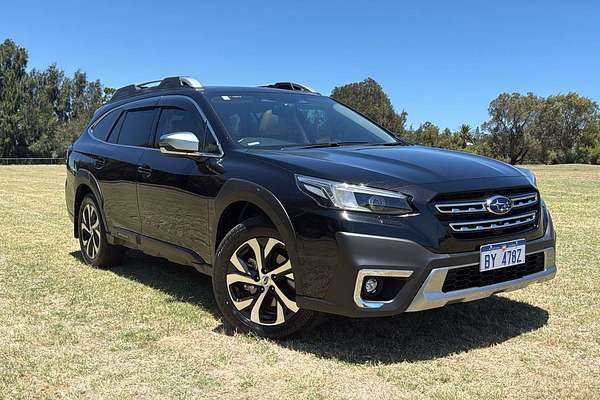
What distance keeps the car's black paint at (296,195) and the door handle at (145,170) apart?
1.1 inches

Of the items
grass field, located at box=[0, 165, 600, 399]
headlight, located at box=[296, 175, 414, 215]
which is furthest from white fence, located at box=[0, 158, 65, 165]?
headlight, located at box=[296, 175, 414, 215]

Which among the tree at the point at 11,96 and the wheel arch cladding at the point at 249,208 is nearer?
the wheel arch cladding at the point at 249,208

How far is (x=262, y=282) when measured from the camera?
4.03m

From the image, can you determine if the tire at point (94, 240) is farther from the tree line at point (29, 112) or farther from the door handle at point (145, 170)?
the tree line at point (29, 112)

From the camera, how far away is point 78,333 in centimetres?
430

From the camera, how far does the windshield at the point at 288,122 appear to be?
4.68 meters

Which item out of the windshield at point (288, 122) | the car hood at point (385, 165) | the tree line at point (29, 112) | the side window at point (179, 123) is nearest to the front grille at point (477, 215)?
the car hood at point (385, 165)

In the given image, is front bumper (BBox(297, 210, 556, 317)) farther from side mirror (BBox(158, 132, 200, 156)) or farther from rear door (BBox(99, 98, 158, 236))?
rear door (BBox(99, 98, 158, 236))

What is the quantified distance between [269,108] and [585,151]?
6271cm

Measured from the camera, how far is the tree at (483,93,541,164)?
7044 centimetres

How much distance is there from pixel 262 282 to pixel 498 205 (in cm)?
157

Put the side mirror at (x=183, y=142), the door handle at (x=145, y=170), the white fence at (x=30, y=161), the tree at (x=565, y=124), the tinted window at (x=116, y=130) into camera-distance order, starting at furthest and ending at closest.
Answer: the tree at (x=565, y=124), the white fence at (x=30, y=161), the tinted window at (x=116, y=130), the door handle at (x=145, y=170), the side mirror at (x=183, y=142)

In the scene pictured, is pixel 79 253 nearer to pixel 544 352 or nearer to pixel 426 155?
pixel 426 155

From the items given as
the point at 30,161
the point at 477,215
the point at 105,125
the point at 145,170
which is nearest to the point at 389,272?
the point at 477,215
